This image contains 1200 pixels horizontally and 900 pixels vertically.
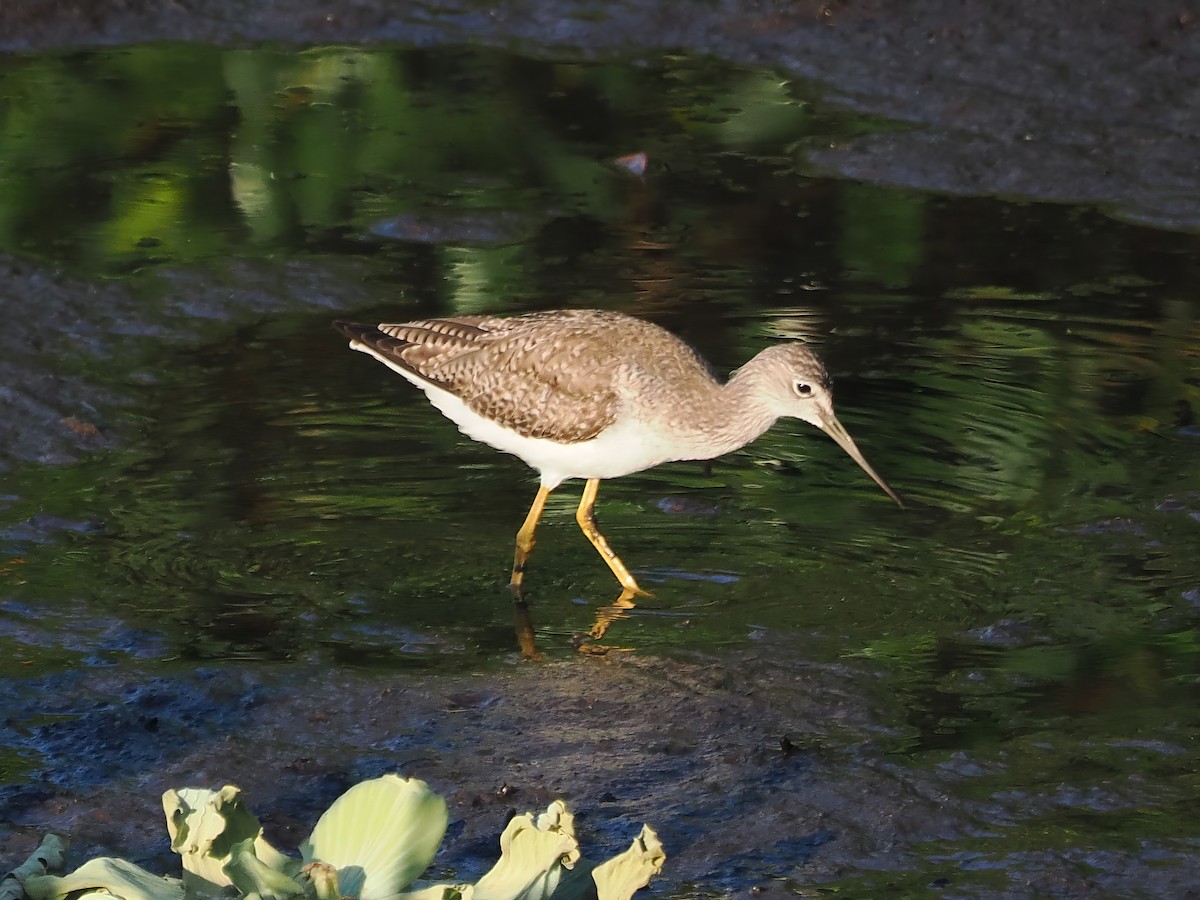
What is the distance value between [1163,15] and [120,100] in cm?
625

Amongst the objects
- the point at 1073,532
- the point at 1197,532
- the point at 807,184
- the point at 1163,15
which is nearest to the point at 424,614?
the point at 1073,532

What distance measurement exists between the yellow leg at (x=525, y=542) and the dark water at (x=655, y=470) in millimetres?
72

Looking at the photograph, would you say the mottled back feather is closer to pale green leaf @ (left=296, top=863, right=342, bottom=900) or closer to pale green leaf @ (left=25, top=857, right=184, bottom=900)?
pale green leaf @ (left=25, top=857, right=184, bottom=900)

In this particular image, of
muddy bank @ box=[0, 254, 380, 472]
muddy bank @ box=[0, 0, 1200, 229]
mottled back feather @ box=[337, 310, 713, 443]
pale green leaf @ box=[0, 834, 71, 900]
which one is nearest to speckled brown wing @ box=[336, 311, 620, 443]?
mottled back feather @ box=[337, 310, 713, 443]

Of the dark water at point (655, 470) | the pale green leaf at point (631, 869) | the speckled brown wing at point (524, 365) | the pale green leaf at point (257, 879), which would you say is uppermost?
the pale green leaf at point (257, 879)

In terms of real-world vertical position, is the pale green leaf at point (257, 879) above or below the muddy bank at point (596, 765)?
above

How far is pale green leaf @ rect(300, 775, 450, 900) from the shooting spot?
2.97 meters

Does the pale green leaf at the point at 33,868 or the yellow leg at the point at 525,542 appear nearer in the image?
the pale green leaf at the point at 33,868

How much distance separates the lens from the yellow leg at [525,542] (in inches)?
241

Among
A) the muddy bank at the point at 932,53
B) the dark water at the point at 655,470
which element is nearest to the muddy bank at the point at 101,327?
the dark water at the point at 655,470

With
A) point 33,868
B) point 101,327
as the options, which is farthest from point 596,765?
point 101,327

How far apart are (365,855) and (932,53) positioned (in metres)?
8.86

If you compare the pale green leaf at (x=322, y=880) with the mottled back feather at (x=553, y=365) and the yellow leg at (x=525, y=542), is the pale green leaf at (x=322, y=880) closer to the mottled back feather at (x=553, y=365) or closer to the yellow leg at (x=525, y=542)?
the yellow leg at (x=525, y=542)

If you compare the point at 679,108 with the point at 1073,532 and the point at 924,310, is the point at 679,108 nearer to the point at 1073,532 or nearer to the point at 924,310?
the point at 924,310
